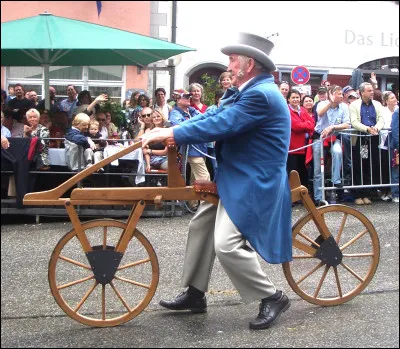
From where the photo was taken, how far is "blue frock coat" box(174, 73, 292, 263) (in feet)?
7.21

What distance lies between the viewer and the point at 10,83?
1304 mm

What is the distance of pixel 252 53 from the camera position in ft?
7.09

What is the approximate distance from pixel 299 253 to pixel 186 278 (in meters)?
0.48

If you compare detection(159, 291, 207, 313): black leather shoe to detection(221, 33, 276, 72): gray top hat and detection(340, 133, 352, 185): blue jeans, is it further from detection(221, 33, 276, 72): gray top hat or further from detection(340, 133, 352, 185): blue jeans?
detection(340, 133, 352, 185): blue jeans

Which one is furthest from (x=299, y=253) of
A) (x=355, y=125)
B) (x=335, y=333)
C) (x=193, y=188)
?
(x=355, y=125)

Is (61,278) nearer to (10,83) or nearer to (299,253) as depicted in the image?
(299,253)

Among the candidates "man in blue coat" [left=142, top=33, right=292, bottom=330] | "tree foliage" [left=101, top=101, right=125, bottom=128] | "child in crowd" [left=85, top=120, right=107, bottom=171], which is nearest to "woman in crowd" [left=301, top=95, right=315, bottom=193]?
"tree foliage" [left=101, top=101, right=125, bottom=128]

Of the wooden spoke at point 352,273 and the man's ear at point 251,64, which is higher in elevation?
the man's ear at point 251,64

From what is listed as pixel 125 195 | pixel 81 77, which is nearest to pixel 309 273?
pixel 125 195

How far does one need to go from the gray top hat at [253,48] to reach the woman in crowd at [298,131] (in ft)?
8.87

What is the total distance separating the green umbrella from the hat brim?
229 millimetres

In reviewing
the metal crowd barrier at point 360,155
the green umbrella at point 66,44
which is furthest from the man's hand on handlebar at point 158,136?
the metal crowd barrier at point 360,155

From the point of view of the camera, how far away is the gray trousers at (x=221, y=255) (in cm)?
233

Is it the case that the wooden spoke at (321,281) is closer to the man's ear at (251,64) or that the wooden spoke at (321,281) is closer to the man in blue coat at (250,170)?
the man in blue coat at (250,170)
